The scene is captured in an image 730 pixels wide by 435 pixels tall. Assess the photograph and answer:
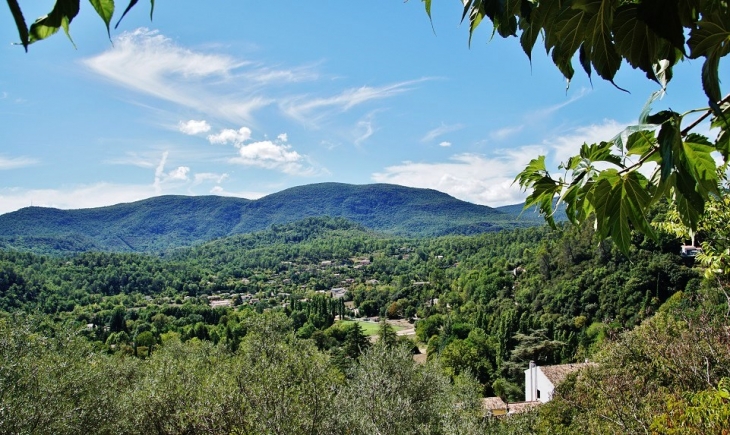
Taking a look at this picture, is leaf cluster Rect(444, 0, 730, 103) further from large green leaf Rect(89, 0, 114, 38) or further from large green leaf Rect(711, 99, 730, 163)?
large green leaf Rect(89, 0, 114, 38)

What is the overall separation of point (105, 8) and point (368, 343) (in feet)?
125

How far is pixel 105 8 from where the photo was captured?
52 cm

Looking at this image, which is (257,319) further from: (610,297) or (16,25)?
(610,297)

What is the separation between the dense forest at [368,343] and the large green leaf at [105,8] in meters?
0.92

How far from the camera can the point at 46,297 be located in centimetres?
6034

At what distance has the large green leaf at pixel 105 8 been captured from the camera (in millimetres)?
515

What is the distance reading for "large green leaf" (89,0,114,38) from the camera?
515 millimetres

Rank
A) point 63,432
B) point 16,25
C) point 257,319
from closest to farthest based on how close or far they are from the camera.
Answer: point 16,25, point 63,432, point 257,319

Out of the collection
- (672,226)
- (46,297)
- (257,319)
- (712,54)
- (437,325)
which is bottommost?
(437,325)

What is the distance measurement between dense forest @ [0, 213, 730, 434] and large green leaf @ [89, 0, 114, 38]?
3.01ft

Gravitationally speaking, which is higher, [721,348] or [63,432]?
[721,348]

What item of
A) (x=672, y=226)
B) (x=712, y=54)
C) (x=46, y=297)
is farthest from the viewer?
(x=46, y=297)

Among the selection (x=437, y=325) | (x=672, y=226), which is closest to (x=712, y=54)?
(x=672, y=226)

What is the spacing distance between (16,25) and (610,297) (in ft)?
156
